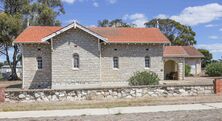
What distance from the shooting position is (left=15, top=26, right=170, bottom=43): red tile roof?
34312mm

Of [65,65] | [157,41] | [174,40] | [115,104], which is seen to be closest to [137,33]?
[157,41]

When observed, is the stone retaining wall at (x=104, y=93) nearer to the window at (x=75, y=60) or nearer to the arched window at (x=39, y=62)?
the window at (x=75, y=60)

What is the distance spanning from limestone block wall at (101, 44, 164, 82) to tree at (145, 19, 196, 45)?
5613 cm

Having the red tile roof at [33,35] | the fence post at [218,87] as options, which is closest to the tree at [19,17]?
the red tile roof at [33,35]

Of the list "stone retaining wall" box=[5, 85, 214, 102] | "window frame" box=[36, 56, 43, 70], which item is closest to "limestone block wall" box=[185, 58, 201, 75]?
"window frame" box=[36, 56, 43, 70]

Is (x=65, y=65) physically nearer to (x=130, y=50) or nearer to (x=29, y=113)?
(x=130, y=50)

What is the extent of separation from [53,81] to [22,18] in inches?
950

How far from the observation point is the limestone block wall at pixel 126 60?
113 feet

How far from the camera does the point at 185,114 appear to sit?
45.7 ft

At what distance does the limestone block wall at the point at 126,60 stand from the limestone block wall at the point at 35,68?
5.22 metres

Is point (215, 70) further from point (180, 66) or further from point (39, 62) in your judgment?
point (39, 62)

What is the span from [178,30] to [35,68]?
2527 inches

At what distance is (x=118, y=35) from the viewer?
1420 inches

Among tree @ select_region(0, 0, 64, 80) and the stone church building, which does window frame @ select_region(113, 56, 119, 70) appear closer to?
the stone church building
